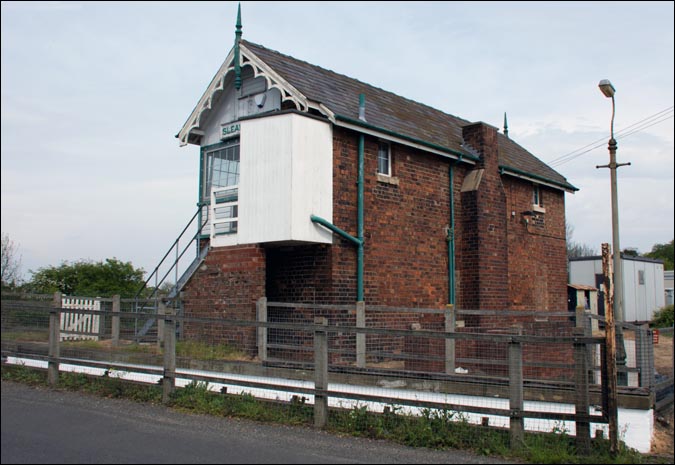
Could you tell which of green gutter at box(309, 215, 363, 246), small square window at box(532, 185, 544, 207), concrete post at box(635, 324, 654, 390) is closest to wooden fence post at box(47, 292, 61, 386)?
green gutter at box(309, 215, 363, 246)

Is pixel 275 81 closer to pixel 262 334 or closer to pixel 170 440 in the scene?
pixel 262 334

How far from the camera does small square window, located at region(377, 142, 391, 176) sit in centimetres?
1581

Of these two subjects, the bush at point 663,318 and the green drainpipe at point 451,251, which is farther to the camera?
the bush at point 663,318

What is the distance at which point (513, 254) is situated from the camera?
63.3 ft

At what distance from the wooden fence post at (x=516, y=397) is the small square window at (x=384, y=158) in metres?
9.02

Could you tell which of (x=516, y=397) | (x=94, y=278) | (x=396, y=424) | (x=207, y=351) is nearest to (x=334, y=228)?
(x=207, y=351)

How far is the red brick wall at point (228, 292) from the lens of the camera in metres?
13.9

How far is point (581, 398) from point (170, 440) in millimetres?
4316

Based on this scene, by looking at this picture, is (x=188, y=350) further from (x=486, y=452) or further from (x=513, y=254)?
(x=513, y=254)

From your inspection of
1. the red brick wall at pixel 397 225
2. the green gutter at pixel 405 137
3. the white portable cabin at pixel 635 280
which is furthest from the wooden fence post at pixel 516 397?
the white portable cabin at pixel 635 280

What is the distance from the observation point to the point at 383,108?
17.4 meters

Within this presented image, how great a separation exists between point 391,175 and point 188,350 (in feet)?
20.6

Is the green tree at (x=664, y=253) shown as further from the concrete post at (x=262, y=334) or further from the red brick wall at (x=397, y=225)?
the concrete post at (x=262, y=334)

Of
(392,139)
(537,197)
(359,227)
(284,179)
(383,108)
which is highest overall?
(383,108)
